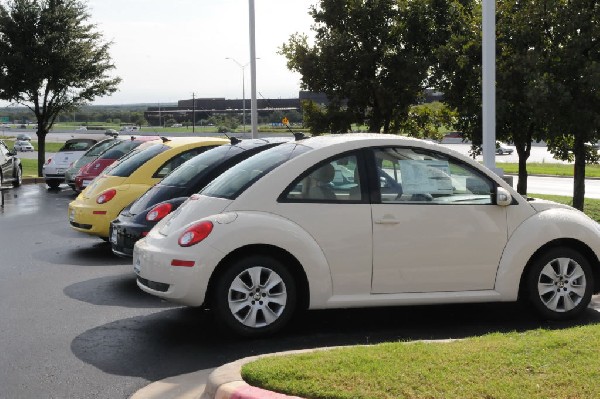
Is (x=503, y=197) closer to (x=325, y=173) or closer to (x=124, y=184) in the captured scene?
(x=325, y=173)

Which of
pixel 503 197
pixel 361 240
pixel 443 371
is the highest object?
pixel 503 197

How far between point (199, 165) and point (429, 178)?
375cm

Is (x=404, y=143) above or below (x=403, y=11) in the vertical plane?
below

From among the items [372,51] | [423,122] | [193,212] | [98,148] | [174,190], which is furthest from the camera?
[423,122]

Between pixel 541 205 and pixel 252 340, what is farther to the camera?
pixel 541 205

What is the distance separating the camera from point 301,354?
6020 mm

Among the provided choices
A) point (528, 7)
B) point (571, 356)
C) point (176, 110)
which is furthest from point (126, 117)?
point (571, 356)

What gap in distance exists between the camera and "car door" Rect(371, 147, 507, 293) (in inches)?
295

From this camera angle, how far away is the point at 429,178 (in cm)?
→ 778

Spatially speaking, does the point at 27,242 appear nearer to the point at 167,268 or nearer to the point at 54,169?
the point at 167,268

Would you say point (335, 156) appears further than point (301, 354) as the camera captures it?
Yes

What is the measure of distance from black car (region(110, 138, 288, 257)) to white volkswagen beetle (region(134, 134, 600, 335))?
7.34 ft

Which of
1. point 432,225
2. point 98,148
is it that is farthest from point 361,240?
point 98,148

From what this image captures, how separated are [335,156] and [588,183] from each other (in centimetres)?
2841
